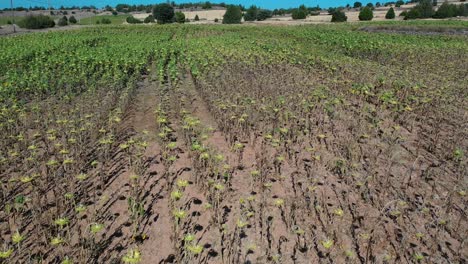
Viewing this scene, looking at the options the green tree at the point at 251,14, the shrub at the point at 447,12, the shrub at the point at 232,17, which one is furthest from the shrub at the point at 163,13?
the shrub at the point at 447,12

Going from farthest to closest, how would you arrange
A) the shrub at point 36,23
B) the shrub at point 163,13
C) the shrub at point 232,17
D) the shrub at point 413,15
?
the shrub at point 163,13
the shrub at point 232,17
the shrub at point 413,15
the shrub at point 36,23

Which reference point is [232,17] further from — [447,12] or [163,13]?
[447,12]

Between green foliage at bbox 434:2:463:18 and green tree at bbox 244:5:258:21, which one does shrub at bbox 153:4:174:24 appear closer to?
green tree at bbox 244:5:258:21

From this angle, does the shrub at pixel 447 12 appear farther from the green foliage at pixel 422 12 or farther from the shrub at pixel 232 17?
the shrub at pixel 232 17

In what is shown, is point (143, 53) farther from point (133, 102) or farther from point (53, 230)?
point (53, 230)

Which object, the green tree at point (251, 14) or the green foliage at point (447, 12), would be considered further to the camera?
the green tree at point (251, 14)

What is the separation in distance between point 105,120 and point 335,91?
6877 millimetres

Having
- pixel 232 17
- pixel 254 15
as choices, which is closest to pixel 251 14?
pixel 254 15

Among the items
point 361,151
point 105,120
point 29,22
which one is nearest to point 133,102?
point 105,120

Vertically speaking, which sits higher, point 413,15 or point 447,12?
point 447,12

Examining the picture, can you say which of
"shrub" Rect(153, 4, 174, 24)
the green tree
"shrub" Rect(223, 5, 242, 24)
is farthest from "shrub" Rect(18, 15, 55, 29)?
the green tree

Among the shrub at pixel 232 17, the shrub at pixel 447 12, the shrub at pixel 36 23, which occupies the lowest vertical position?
the shrub at pixel 36 23

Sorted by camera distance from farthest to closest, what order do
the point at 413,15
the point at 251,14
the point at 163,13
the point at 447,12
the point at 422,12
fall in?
the point at 251,14
the point at 163,13
the point at 422,12
the point at 447,12
the point at 413,15

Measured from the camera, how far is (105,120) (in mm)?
8781
